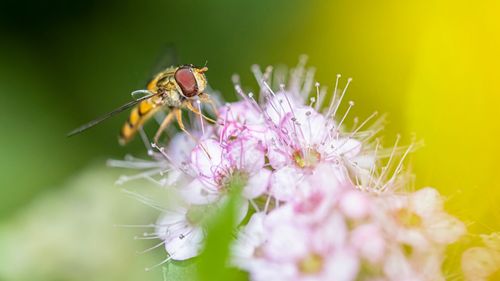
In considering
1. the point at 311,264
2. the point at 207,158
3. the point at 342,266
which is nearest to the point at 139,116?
the point at 207,158

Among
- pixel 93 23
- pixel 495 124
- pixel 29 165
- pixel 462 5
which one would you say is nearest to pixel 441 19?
pixel 462 5

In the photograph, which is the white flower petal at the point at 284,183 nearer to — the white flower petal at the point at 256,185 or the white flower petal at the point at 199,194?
the white flower petal at the point at 256,185

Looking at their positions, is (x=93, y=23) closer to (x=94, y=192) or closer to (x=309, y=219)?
(x=94, y=192)

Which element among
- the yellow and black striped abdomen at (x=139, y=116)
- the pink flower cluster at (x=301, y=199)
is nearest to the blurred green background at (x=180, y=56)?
the yellow and black striped abdomen at (x=139, y=116)

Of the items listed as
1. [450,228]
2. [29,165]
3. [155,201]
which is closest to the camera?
[450,228]

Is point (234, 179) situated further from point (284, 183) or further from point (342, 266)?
point (342, 266)

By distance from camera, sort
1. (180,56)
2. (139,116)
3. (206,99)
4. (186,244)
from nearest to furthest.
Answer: (186,244) < (206,99) < (139,116) < (180,56)

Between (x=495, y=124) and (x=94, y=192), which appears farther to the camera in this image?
(x=94, y=192)
